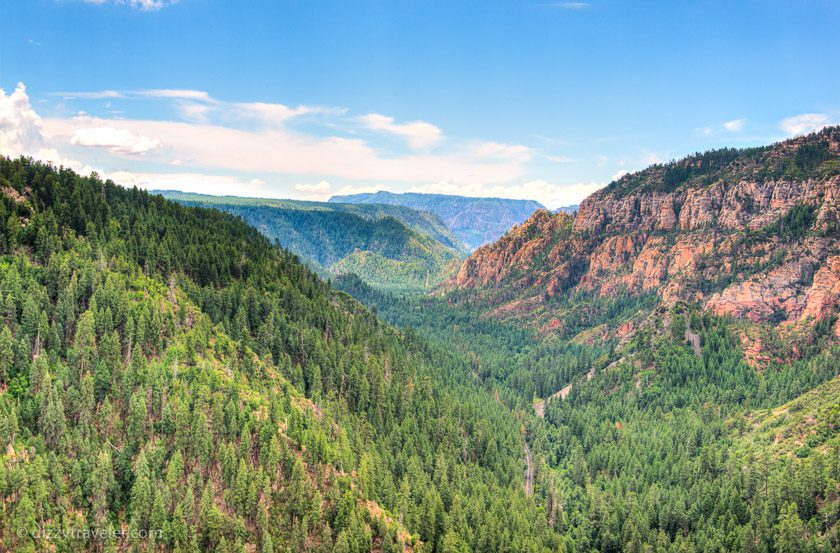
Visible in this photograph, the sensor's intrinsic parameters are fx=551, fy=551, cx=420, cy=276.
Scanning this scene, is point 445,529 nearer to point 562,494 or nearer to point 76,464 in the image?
point 562,494

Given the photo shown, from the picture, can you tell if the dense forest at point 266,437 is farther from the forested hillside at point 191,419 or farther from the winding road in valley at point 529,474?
the winding road in valley at point 529,474

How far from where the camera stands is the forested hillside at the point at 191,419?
3585 inches

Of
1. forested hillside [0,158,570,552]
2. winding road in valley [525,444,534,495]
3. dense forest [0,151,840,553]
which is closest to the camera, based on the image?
forested hillside [0,158,570,552]

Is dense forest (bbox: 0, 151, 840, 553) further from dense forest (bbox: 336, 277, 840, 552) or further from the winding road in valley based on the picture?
the winding road in valley

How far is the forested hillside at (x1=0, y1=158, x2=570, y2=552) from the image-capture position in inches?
3585

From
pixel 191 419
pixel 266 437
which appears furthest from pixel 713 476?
pixel 191 419

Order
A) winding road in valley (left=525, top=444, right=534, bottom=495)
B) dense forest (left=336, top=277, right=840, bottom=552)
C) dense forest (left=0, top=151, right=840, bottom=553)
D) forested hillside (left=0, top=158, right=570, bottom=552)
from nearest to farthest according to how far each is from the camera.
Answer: forested hillside (left=0, top=158, right=570, bottom=552) < dense forest (left=0, top=151, right=840, bottom=553) < dense forest (left=336, top=277, right=840, bottom=552) < winding road in valley (left=525, top=444, right=534, bottom=495)

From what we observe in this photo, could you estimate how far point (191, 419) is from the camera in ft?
345

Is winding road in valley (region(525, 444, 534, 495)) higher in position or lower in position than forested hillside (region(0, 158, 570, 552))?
lower

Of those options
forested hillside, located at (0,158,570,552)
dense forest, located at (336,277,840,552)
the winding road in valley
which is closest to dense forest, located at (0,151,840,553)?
forested hillside, located at (0,158,570,552)

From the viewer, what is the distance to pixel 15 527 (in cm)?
7938

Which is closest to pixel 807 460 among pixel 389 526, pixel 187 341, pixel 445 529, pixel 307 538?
pixel 445 529

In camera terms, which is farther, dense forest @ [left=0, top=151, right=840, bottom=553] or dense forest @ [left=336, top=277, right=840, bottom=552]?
dense forest @ [left=336, top=277, right=840, bottom=552]

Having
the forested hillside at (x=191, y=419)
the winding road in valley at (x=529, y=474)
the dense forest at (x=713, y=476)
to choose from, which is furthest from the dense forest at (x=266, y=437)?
the winding road in valley at (x=529, y=474)
